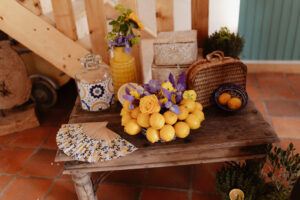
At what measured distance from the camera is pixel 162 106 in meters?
1.40

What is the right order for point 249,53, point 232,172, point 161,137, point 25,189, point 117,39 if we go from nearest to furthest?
point 161,137, point 232,172, point 117,39, point 25,189, point 249,53

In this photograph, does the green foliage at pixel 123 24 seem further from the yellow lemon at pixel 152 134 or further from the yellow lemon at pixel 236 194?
the yellow lemon at pixel 236 194

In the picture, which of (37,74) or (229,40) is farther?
(37,74)

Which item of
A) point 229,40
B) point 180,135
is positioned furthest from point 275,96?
point 180,135

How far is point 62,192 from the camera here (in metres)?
1.97

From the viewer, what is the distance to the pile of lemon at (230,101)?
1.65 meters

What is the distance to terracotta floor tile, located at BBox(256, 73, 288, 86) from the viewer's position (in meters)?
3.21

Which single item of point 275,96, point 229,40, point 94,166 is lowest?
point 275,96

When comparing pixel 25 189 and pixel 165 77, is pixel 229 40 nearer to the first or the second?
pixel 165 77

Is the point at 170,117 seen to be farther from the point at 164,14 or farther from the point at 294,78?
the point at 294,78

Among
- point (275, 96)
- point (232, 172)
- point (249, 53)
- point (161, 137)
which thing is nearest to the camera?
point (161, 137)

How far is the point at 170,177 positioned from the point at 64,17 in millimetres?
1425

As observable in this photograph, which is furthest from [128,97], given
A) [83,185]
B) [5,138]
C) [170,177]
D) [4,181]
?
[5,138]

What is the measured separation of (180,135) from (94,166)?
1.51 ft
